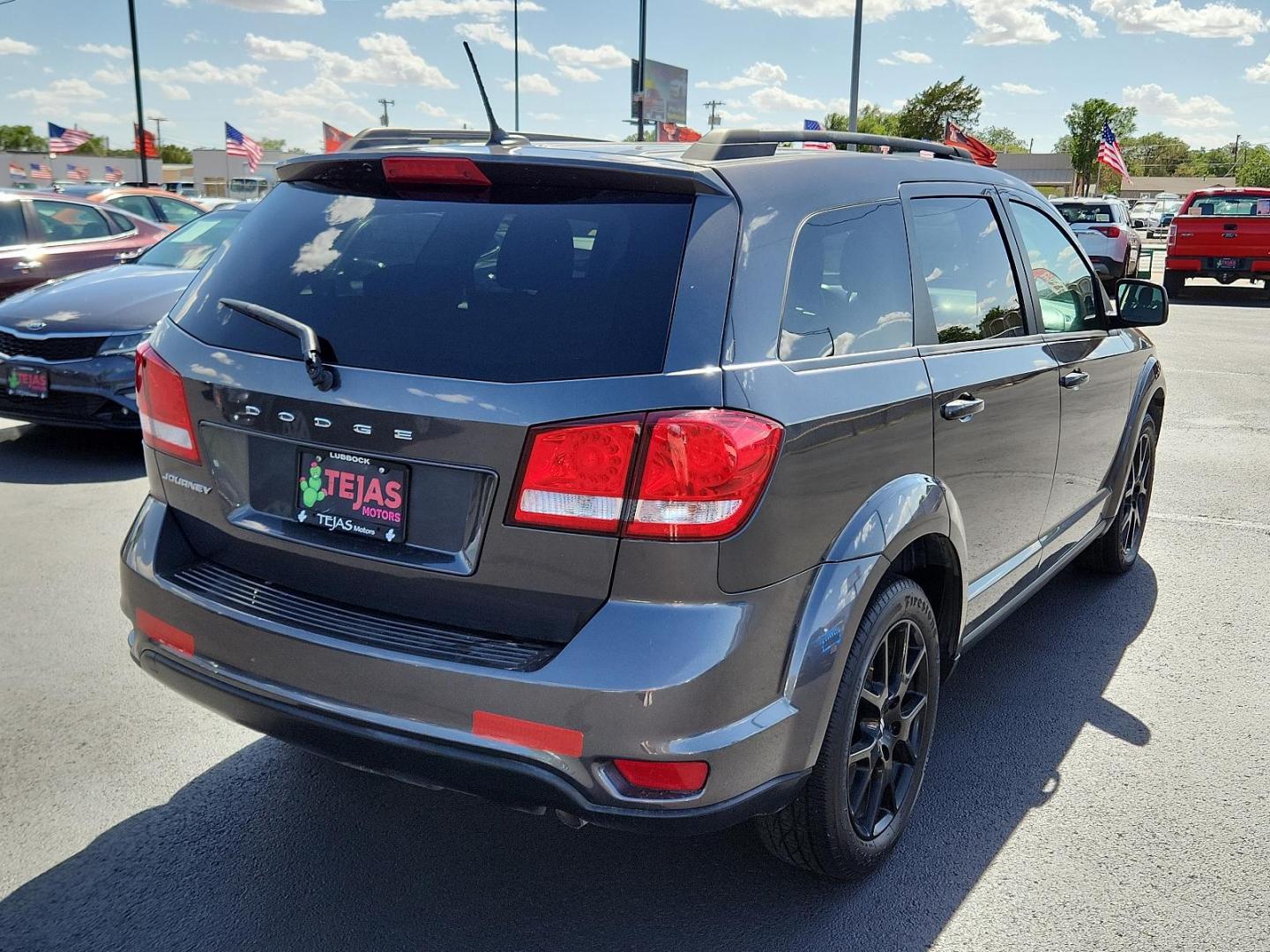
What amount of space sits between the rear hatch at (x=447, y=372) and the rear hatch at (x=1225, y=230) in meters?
19.9

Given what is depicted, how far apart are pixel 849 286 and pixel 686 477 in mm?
880

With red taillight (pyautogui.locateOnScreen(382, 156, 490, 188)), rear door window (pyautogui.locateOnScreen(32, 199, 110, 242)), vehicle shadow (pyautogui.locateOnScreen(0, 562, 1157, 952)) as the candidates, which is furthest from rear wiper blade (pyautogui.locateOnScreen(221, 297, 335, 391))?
rear door window (pyautogui.locateOnScreen(32, 199, 110, 242))

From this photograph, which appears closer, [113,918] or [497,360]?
[497,360]

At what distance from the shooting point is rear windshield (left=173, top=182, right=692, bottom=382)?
88.4 inches

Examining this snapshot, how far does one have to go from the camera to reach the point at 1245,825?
314cm

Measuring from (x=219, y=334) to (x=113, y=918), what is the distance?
1374 millimetres

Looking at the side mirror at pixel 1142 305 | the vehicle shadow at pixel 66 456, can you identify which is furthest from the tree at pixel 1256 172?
the vehicle shadow at pixel 66 456

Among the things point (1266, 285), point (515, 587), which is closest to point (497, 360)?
point (515, 587)

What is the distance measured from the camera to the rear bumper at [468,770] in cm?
221

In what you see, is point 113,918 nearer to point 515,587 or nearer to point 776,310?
point 515,587

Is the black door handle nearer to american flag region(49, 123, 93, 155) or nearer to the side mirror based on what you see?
the side mirror

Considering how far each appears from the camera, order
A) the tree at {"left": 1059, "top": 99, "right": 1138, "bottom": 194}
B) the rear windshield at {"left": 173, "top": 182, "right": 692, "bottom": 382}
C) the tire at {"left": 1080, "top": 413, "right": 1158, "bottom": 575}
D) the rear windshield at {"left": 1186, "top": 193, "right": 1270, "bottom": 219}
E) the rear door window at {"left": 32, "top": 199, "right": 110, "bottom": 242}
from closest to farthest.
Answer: the rear windshield at {"left": 173, "top": 182, "right": 692, "bottom": 382}, the tire at {"left": 1080, "top": 413, "right": 1158, "bottom": 575}, the rear door window at {"left": 32, "top": 199, "right": 110, "bottom": 242}, the rear windshield at {"left": 1186, "top": 193, "right": 1270, "bottom": 219}, the tree at {"left": 1059, "top": 99, "right": 1138, "bottom": 194}

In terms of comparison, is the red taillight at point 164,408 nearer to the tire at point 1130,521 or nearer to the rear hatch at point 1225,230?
the tire at point 1130,521

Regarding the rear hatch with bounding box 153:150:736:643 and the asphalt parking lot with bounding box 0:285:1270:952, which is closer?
the rear hatch with bounding box 153:150:736:643
